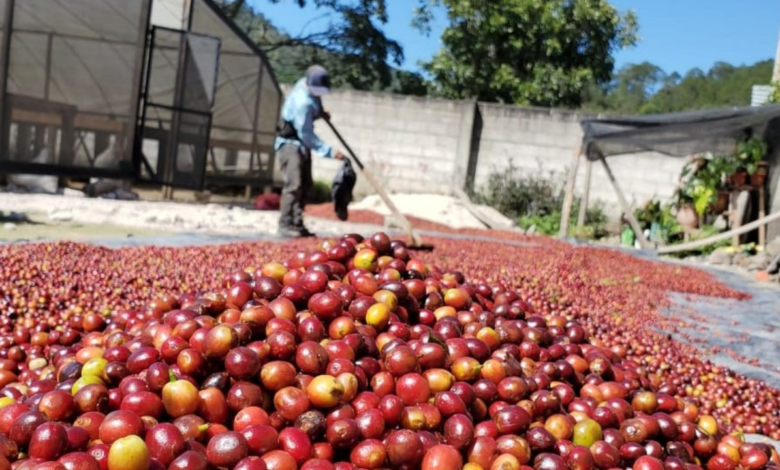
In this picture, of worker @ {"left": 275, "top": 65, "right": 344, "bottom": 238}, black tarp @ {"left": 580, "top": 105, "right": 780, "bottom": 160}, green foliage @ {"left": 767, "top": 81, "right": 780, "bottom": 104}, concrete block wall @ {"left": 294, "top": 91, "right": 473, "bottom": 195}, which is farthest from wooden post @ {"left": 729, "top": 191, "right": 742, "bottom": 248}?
worker @ {"left": 275, "top": 65, "right": 344, "bottom": 238}

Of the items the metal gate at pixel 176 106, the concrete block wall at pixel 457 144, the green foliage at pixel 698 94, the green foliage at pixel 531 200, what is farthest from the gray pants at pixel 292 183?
the green foliage at pixel 698 94

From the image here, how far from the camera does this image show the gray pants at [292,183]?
744 cm

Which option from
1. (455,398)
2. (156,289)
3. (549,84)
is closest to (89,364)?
(455,398)

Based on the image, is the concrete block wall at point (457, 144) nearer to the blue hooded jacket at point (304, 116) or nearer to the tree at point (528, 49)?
the tree at point (528, 49)

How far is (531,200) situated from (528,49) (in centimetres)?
726

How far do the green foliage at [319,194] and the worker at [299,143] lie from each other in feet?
25.4

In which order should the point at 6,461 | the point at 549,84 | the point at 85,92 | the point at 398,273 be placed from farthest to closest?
the point at 549,84
the point at 85,92
the point at 398,273
the point at 6,461

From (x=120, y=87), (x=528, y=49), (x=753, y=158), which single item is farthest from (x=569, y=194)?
(x=528, y=49)

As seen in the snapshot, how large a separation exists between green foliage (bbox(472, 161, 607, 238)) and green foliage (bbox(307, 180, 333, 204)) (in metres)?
3.36

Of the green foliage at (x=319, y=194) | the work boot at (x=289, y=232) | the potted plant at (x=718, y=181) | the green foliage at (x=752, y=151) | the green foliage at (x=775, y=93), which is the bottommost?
the work boot at (x=289, y=232)

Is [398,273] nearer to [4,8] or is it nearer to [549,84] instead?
[4,8]

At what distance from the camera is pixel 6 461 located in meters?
1.43

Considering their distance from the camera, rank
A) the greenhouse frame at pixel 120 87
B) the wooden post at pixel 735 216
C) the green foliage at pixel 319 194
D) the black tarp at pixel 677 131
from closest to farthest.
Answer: the black tarp at pixel 677 131, the greenhouse frame at pixel 120 87, the wooden post at pixel 735 216, the green foliage at pixel 319 194

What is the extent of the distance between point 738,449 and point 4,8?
1023cm
